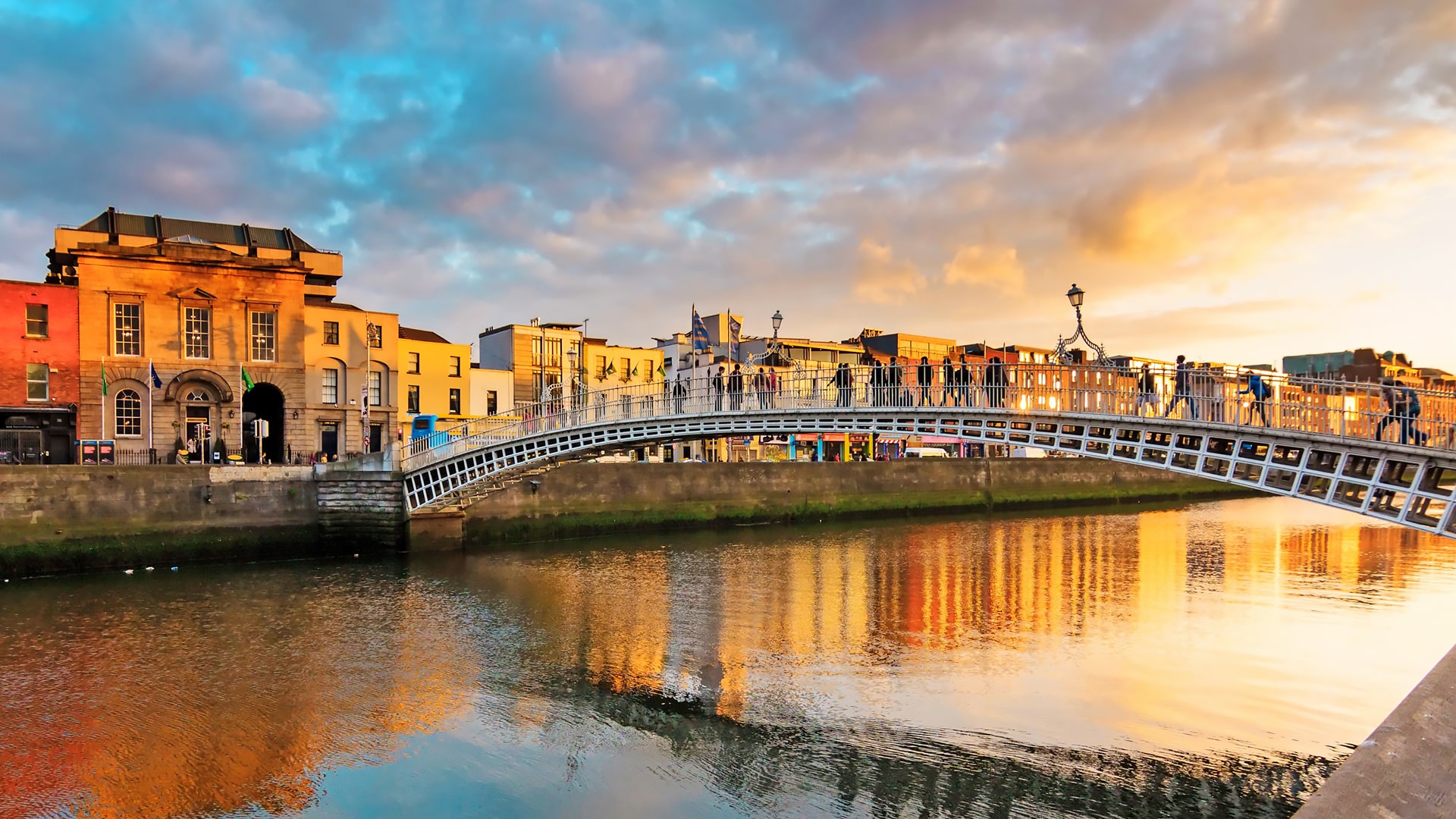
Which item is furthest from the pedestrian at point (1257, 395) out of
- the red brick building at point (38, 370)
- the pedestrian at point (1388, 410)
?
the red brick building at point (38, 370)

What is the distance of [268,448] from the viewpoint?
34.9 metres

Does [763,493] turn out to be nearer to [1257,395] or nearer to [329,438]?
[329,438]

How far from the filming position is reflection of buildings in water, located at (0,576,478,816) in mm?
10438

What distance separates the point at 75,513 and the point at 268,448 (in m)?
11.5

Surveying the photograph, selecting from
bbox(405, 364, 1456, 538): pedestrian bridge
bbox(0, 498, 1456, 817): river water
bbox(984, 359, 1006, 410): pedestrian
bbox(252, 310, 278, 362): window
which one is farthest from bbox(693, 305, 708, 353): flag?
bbox(252, 310, 278, 362): window

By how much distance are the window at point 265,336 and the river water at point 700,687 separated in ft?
32.3

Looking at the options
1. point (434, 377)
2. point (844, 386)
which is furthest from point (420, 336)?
point (844, 386)

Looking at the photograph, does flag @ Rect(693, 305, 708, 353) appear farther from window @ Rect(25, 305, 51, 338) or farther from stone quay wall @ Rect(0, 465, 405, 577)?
window @ Rect(25, 305, 51, 338)

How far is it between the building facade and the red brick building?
13369 millimetres

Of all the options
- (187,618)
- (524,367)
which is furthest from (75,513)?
(524,367)

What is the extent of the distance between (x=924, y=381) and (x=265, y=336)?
2393 cm

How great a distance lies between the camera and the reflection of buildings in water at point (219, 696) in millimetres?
10438

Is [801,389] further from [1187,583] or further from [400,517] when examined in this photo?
[400,517]

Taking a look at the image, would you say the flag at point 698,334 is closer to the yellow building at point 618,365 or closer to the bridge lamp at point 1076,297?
the bridge lamp at point 1076,297
